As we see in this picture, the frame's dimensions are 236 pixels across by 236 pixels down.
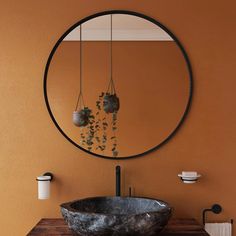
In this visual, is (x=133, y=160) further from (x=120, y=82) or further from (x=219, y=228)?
(x=219, y=228)

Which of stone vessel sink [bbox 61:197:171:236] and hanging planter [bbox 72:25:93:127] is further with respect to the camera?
hanging planter [bbox 72:25:93:127]

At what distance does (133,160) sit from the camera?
2.55m

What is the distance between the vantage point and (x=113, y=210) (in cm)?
240

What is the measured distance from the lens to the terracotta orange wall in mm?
2547

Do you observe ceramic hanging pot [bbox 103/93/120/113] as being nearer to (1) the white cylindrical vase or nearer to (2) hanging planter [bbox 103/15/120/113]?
(2) hanging planter [bbox 103/15/120/113]

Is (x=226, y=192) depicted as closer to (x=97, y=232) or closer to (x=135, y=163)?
(x=135, y=163)

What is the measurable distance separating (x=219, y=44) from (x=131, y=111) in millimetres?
685

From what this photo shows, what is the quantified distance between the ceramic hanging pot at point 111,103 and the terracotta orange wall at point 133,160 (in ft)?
1.04

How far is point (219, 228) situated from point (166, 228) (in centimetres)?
45

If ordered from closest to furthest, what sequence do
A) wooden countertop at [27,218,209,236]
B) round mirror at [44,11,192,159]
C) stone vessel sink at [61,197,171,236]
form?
stone vessel sink at [61,197,171,236]
wooden countertop at [27,218,209,236]
round mirror at [44,11,192,159]

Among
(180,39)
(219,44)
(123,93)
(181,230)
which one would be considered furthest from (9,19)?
(181,230)

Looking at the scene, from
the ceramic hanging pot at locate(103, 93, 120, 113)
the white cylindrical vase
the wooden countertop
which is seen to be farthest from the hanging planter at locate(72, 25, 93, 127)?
the wooden countertop

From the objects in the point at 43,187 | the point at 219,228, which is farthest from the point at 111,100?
the point at 219,228

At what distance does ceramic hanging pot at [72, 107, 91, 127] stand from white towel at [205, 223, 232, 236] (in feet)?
3.18
